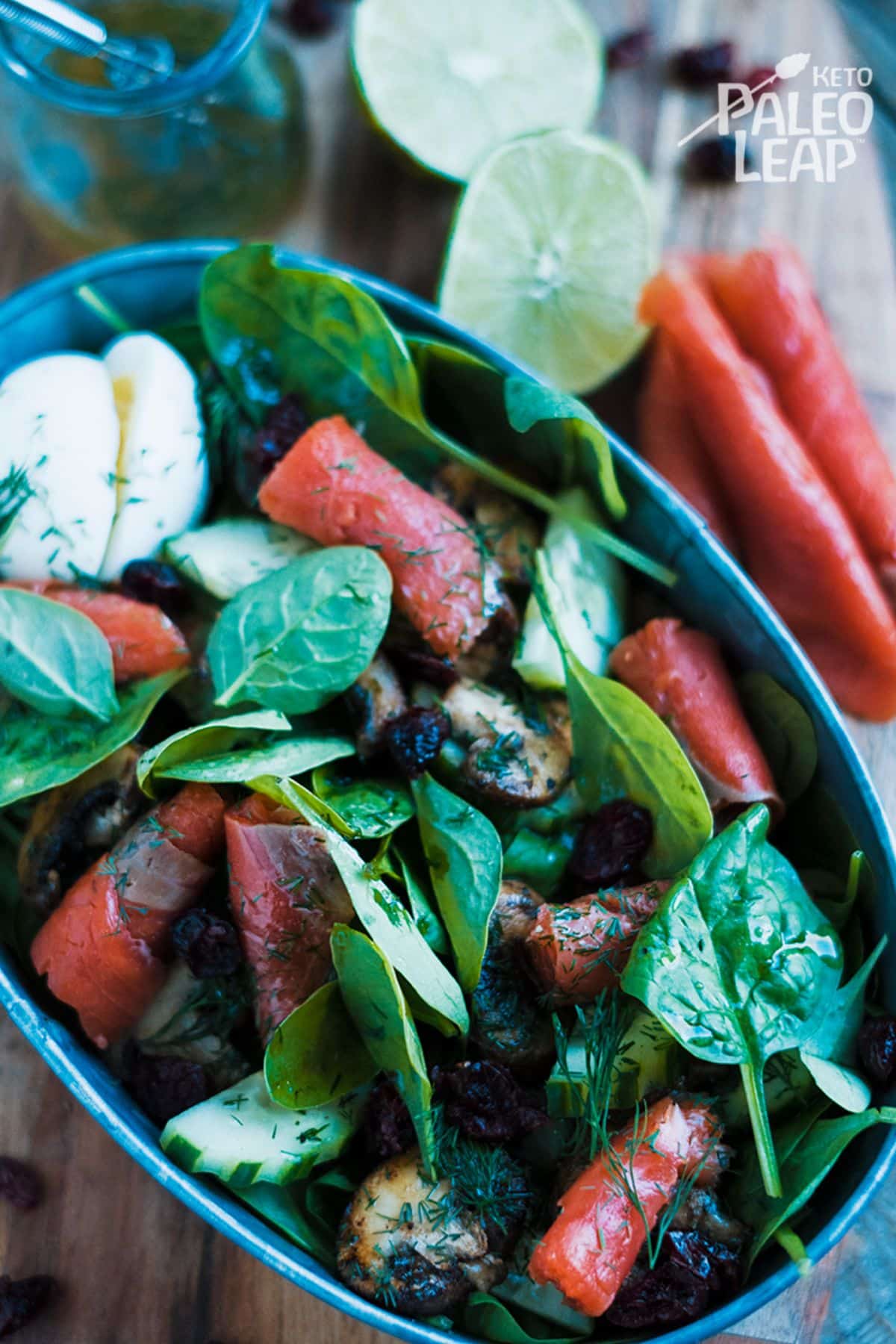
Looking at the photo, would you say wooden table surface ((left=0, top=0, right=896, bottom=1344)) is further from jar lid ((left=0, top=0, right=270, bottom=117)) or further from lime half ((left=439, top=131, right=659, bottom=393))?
jar lid ((left=0, top=0, right=270, bottom=117))

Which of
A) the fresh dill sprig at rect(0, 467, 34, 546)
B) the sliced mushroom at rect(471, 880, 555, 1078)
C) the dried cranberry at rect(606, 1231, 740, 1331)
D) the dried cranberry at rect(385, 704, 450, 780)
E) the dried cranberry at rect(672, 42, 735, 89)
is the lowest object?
the dried cranberry at rect(606, 1231, 740, 1331)

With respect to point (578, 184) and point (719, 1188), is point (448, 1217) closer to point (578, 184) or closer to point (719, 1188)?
point (719, 1188)

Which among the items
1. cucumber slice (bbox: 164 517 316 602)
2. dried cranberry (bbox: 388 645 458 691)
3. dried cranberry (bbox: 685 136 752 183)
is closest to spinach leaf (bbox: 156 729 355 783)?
dried cranberry (bbox: 388 645 458 691)

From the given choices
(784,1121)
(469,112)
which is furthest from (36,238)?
(784,1121)

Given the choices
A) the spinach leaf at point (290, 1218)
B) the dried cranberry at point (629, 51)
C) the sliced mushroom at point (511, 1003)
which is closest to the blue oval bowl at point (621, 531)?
the spinach leaf at point (290, 1218)

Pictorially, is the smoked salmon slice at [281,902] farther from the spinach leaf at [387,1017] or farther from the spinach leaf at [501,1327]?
the spinach leaf at [501,1327]

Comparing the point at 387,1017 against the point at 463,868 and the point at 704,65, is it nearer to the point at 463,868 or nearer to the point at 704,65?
the point at 463,868
